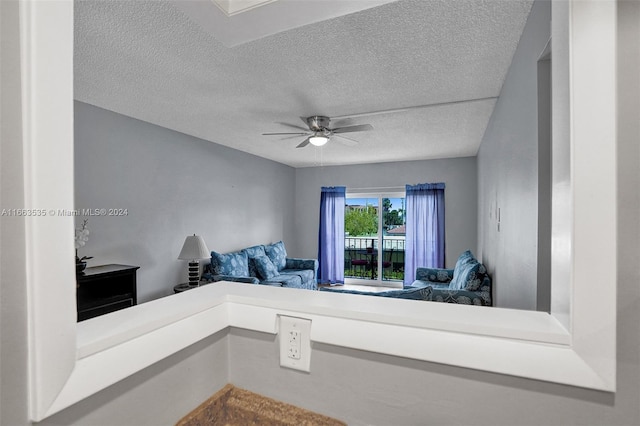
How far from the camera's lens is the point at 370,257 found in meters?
6.57

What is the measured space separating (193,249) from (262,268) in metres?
1.33

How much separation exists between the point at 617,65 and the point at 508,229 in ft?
6.44

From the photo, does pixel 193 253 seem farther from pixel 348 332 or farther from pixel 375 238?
pixel 375 238

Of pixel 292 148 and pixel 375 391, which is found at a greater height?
pixel 292 148

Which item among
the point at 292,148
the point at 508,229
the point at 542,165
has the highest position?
the point at 292,148

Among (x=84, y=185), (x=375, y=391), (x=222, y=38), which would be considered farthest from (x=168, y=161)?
(x=375, y=391)

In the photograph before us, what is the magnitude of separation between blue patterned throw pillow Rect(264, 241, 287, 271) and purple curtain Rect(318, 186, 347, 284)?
3.56ft

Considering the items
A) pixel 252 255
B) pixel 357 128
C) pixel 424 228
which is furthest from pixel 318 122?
pixel 424 228

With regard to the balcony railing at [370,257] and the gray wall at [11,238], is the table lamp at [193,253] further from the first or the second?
the balcony railing at [370,257]

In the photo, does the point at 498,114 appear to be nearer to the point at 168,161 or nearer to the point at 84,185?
the point at 168,161

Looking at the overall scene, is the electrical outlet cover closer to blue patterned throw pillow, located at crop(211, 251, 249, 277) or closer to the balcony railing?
blue patterned throw pillow, located at crop(211, 251, 249, 277)

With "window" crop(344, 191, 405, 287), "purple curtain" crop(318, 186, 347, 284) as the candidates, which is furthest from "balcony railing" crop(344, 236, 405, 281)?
"purple curtain" crop(318, 186, 347, 284)

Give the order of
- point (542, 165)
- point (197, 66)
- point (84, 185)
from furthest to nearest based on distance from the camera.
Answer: point (84, 185) → point (197, 66) → point (542, 165)

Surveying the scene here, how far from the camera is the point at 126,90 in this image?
271cm
